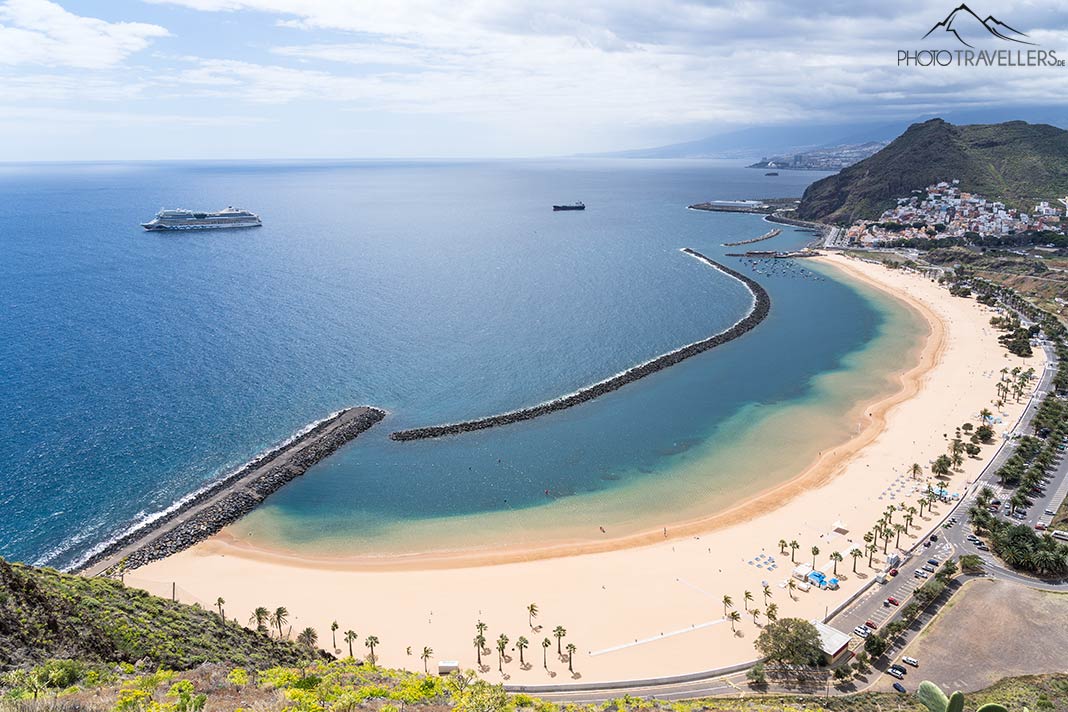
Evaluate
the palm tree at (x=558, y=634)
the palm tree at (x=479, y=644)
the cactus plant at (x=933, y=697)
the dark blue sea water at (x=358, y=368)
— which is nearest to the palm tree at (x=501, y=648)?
the palm tree at (x=479, y=644)

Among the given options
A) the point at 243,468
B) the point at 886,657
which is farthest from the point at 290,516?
the point at 886,657

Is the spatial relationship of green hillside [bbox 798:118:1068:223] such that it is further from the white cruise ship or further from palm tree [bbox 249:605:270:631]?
palm tree [bbox 249:605:270:631]

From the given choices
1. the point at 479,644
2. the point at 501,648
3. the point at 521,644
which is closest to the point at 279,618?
the point at 479,644

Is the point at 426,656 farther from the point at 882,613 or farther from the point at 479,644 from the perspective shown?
the point at 882,613

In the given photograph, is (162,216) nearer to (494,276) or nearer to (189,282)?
(189,282)

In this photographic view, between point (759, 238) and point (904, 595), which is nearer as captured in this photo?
point (904, 595)

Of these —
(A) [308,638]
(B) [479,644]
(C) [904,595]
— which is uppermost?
(C) [904,595]
